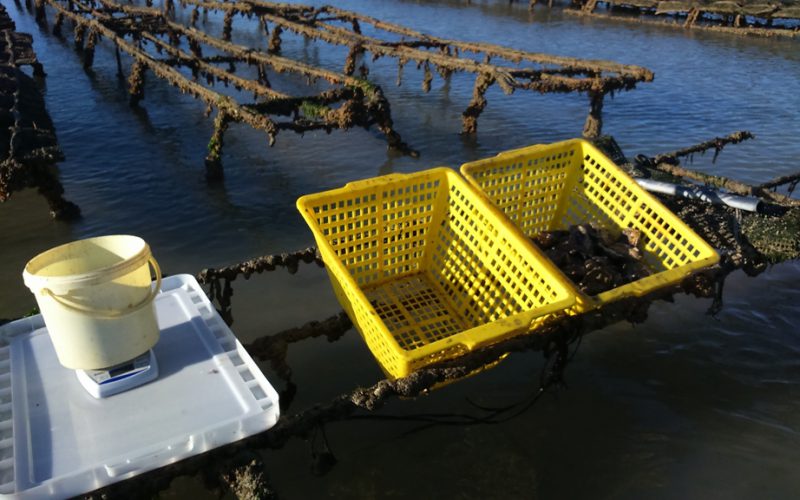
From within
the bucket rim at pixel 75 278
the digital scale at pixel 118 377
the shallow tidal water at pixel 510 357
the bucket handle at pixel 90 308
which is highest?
the bucket rim at pixel 75 278

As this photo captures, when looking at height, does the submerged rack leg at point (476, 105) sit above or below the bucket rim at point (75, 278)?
below

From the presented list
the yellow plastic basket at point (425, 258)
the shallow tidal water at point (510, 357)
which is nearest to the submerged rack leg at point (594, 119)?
the shallow tidal water at point (510, 357)

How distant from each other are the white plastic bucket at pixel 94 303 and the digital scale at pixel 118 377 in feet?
0.22

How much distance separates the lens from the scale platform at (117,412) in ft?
8.29

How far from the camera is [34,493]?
2391 millimetres

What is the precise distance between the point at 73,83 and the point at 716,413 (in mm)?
14987

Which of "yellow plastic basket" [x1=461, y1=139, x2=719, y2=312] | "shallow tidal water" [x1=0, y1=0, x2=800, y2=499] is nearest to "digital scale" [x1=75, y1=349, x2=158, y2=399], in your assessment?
"shallow tidal water" [x1=0, y1=0, x2=800, y2=499]

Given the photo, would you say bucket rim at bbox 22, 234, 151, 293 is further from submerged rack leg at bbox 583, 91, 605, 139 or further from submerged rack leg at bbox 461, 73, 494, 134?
submerged rack leg at bbox 583, 91, 605, 139

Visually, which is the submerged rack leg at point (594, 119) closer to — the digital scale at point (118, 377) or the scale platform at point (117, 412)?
the scale platform at point (117, 412)

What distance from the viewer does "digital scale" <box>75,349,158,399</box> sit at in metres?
2.91

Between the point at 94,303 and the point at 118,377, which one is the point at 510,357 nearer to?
the point at 118,377

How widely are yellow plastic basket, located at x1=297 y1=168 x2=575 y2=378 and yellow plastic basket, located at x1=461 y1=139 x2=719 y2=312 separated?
0.42 meters

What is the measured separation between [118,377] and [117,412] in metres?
0.20

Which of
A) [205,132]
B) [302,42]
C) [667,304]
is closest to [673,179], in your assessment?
[667,304]
